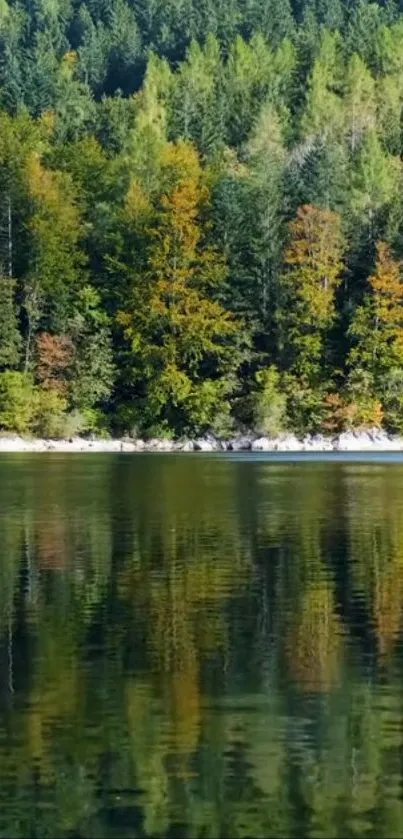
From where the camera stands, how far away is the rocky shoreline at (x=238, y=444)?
85.2 metres

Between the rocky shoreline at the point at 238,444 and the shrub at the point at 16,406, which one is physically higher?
the shrub at the point at 16,406

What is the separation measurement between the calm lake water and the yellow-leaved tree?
51531 mm

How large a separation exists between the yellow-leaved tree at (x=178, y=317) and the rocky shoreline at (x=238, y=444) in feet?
6.05

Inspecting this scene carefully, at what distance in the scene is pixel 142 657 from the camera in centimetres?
1875

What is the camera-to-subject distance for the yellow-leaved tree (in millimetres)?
87750

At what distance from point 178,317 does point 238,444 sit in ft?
28.5

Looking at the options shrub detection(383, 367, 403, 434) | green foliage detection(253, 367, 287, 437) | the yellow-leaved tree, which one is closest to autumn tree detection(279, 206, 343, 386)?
green foliage detection(253, 367, 287, 437)

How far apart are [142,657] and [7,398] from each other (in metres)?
66.6

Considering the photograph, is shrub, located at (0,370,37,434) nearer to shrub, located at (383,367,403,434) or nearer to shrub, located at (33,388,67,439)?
shrub, located at (33,388,67,439)

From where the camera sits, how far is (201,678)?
57.4 feet

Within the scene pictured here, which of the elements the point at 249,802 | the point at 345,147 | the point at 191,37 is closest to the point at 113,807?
the point at 249,802

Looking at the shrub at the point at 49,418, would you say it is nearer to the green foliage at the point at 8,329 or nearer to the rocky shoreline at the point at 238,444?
the rocky shoreline at the point at 238,444

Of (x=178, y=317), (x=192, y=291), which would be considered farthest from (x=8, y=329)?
(x=192, y=291)

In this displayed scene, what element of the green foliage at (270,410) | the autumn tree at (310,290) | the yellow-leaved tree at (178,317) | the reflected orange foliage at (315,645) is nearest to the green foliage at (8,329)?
the yellow-leaved tree at (178,317)
